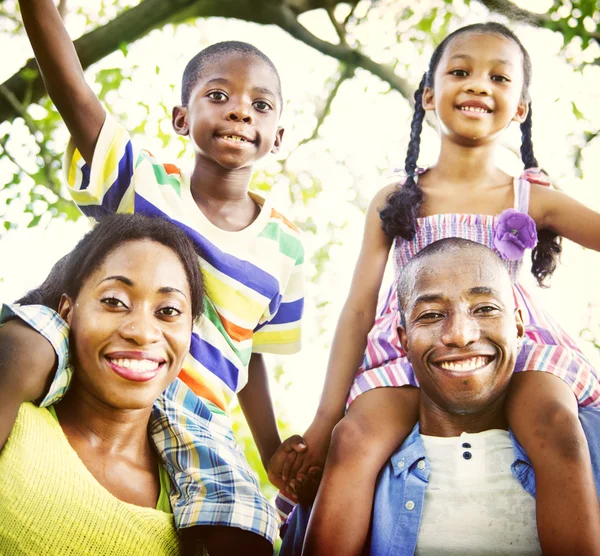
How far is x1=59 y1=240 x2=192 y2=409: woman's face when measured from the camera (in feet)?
5.46

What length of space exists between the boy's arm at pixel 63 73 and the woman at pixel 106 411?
29cm

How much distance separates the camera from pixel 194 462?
5.70 ft

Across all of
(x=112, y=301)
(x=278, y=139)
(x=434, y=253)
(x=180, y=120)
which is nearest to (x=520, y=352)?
(x=434, y=253)

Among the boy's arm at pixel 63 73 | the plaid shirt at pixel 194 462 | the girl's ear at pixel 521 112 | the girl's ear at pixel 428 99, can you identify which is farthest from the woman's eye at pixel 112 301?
the girl's ear at pixel 521 112

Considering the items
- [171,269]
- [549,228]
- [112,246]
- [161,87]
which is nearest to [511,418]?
[549,228]

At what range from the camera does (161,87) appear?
3422 millimetres

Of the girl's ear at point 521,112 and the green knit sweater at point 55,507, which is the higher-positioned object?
the girl's ear at point 521,112

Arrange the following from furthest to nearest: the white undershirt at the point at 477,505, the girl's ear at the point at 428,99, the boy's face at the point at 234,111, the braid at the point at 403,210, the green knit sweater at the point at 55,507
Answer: the girl's ear at the point at 428,99 → the boy's face at the point at 234,111 → the braid at the point at 403,210 → the white undershirt at the point at 477,505 → the green knit sweater at the point at 55,507

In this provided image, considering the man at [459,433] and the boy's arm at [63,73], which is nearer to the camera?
the man at [459,433]

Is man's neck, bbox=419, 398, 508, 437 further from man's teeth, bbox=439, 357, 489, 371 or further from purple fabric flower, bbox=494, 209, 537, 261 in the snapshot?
purple fabric flower, bbox=494, 209, 537, 261

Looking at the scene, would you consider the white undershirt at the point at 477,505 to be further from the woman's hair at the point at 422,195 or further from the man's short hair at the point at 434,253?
the woman's hair at the point at 422,195

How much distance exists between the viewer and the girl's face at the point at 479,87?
2.15 meters

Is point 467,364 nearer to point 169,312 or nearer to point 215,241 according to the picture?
point 169,312

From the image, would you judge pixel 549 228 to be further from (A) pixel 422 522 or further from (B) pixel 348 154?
(B) pixel 348 154
